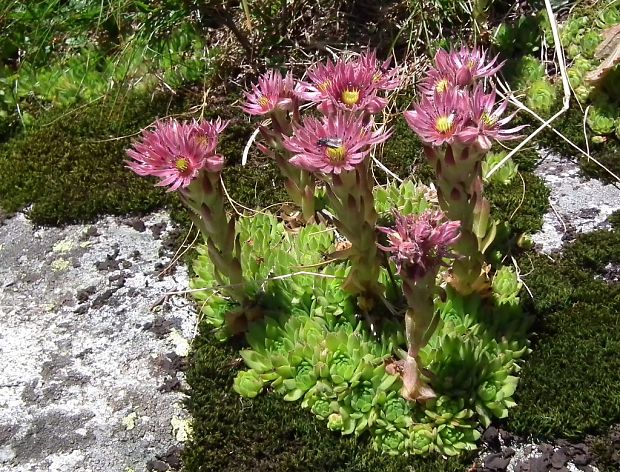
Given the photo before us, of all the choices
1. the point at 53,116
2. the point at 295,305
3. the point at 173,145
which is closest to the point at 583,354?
the point at 295,305

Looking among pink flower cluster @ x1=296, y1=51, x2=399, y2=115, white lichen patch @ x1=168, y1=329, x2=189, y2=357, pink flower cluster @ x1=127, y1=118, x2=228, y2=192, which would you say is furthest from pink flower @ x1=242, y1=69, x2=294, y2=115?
white lichen patch @ x1=168, y1=329, x2=189, y2=357

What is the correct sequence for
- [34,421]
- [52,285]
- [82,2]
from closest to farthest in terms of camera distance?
[34,421]
[52,285]
[82,2]

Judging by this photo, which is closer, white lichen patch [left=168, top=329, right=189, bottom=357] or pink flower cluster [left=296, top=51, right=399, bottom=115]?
pink flower cluster [left=296, top=51, right=399, bottom=115]

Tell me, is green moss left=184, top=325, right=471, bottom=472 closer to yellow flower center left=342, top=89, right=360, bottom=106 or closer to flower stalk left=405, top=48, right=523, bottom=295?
flower stalk left=405, top=48, right=523, bottom=295

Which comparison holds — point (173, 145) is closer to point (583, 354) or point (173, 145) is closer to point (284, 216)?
point (284, 216)

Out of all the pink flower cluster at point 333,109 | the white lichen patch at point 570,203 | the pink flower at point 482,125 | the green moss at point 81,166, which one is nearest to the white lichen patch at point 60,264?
the green moss at point 81,166

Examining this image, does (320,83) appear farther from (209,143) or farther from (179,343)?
(179,343)
